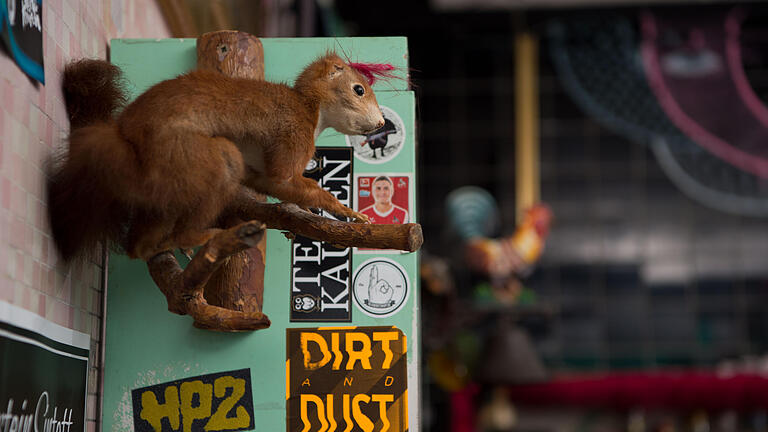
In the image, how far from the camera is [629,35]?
5410 millimetres

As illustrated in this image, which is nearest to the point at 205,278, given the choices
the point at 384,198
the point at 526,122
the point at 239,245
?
the point at 239,245

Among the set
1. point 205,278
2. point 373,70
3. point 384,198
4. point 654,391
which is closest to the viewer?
point 205,278

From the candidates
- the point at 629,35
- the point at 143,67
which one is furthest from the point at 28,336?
the point at 629,35

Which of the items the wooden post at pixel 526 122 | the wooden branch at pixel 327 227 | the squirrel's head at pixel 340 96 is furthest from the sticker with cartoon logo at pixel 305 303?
the wooden post at pixel 526 122

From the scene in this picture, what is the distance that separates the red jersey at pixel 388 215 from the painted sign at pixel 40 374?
0.55 metres

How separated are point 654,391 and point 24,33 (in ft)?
13.4

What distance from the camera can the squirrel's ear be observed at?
153 centimetres

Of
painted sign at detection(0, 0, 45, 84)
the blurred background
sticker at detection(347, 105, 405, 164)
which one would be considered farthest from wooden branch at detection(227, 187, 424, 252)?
the blurred background

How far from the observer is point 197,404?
1.65m

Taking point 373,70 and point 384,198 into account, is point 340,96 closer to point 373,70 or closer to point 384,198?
point 373,70

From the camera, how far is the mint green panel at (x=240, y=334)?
1.67 meters

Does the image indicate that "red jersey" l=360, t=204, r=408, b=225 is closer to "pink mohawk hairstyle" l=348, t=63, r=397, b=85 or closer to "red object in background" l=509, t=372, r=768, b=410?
"pink mohawk hairstyle" l=348, t=63, r=397, b=85

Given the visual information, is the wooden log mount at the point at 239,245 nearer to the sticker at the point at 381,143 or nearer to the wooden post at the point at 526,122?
the sticker at the point at 381,143

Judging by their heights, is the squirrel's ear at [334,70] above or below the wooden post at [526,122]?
below
